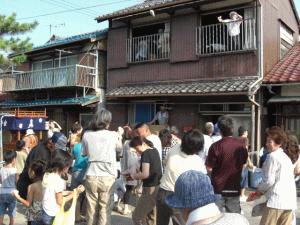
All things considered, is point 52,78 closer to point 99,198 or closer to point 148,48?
point 148,48

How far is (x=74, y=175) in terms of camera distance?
578cm

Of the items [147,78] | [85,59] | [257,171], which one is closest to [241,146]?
[257,171]

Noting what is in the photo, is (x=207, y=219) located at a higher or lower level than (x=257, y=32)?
lower

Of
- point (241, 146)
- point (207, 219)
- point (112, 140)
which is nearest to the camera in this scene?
point (207, 219)

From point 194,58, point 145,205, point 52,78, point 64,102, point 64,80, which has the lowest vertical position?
point 145,205

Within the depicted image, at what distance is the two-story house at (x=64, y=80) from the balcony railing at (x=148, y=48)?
184 centimetres

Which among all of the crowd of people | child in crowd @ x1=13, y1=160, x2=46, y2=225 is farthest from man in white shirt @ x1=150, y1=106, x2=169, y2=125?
child in crowd @ x1=13, y1=160, x2=46, y2=225

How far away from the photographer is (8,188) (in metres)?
5.14

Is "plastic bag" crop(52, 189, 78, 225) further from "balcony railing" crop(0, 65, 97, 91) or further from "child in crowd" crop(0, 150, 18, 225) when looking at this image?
"balcony railing" crop(0, 65, 97, 91)

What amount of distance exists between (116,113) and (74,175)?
8.05 m

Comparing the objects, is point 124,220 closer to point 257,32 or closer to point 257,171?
point 257,171

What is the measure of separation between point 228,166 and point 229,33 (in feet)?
23.9

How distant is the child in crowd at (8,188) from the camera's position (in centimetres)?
508

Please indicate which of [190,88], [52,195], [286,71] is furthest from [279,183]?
[286,71]
